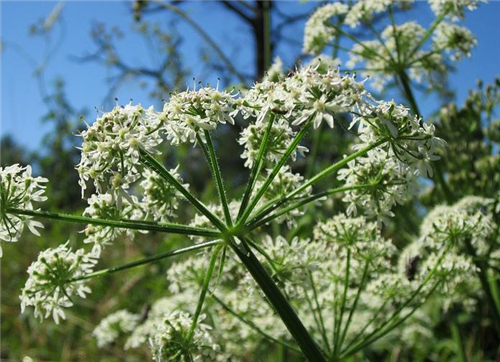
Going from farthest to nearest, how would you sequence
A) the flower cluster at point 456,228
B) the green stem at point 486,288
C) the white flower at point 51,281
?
Answer: the green stem at point 486,288 < the flower cluster at point 456,228 < the white flower at point 51,281

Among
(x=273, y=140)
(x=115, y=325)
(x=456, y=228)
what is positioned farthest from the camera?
(x=115, y=325)

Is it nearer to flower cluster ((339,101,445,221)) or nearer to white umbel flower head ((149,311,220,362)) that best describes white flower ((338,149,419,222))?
flower cluster ((339,101,445,221))

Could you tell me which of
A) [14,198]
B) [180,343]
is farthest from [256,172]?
[14,198]

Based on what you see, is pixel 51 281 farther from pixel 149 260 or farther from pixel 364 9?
pixel 364 9

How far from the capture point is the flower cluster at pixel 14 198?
2.09 meters

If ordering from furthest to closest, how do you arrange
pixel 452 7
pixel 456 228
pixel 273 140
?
pixel 452 7, pixel 456 228, pixel 273 140

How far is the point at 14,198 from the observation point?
2.13 m

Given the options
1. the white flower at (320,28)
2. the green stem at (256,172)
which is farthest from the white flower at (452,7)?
the green stem at (256,172)

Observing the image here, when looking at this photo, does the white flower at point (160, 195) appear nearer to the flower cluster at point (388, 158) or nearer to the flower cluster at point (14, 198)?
the flower cluster at point (14, 198)

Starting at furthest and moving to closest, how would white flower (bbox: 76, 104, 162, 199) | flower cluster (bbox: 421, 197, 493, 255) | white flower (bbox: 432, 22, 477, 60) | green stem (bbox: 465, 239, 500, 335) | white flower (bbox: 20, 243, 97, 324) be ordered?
white flower (bbox: 432, 22, 477, 60), green stem (bbox: 465, 239, 500, 335), flower cluster (bbox: 421, 197, 493, 255), white flower (bbox: 20, 243, 97, 324), white flower (bbox: 76, 104, 162, 199)

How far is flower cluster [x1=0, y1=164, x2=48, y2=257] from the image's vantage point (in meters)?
2.09

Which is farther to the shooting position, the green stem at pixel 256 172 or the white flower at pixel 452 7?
the white flower at pixel 452 7

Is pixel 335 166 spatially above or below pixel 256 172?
below

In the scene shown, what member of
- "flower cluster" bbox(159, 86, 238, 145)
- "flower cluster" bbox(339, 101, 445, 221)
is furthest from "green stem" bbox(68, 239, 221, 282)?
"flower cluster" bbox(339, 101, 445, 221)
